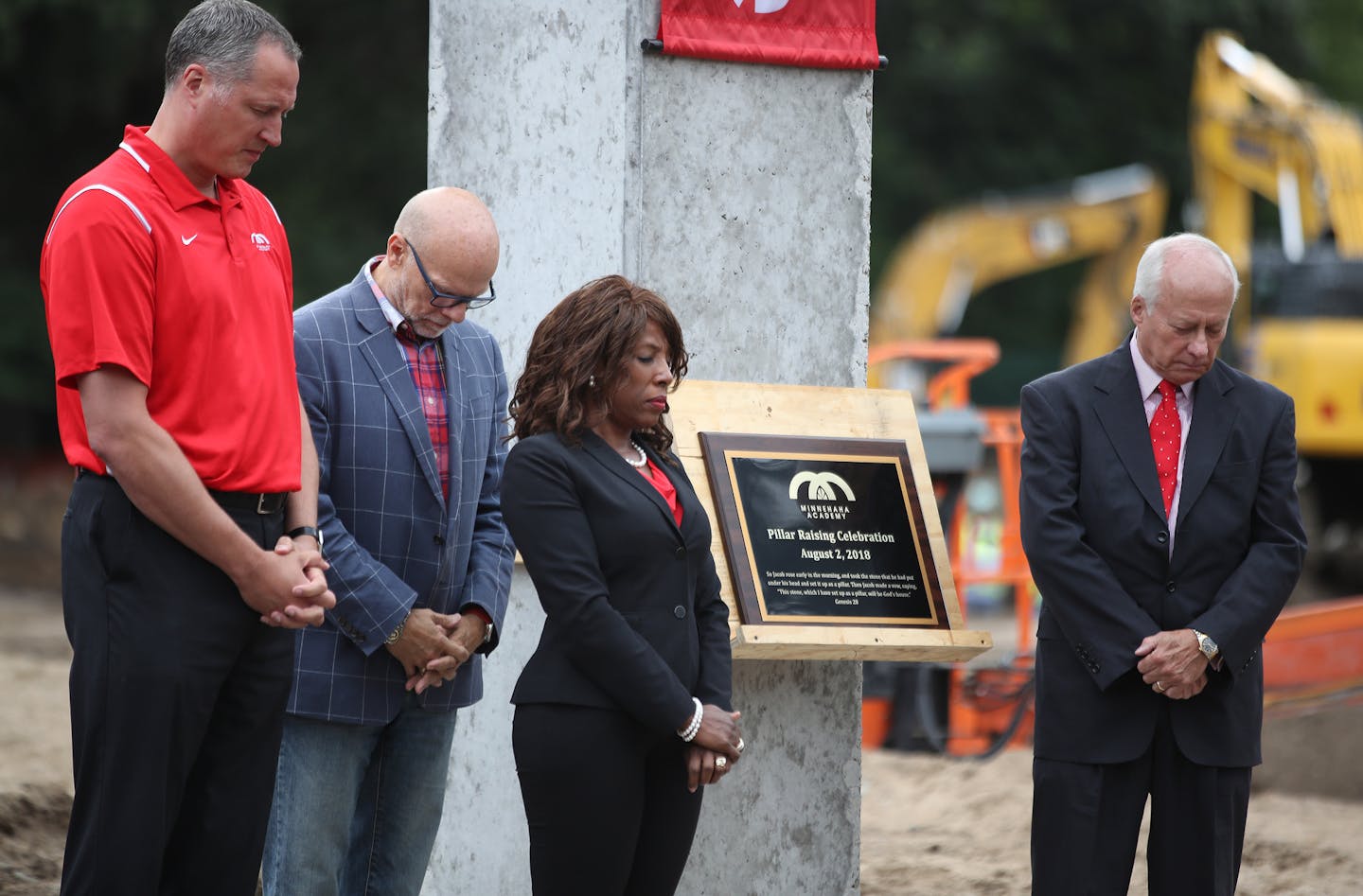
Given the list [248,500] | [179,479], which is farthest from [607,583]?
[179,479]

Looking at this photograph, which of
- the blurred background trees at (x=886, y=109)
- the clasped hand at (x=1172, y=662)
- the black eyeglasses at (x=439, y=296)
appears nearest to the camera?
the black eyeglasses at (x=439, y=296)

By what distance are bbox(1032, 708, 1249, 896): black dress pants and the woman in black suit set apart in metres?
0.99

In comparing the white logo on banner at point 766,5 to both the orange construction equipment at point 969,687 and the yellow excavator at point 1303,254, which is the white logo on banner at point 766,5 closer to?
the orange construction equipment at point 969,687

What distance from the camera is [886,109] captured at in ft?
89.6

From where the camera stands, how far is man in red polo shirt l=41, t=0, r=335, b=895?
319cm

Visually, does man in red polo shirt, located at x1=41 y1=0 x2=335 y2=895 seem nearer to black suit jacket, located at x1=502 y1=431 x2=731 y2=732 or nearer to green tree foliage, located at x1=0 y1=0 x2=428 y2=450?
black suit jacket, located at x1=502 y1=431 x2=731 y2=732

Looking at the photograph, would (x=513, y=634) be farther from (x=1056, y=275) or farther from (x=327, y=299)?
(x=1056, y=275)

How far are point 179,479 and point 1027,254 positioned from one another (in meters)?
18.6

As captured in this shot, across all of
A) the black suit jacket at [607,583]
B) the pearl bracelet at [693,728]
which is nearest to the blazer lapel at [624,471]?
the black suit jacket at [607,583]

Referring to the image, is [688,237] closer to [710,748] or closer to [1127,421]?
[1127,421]

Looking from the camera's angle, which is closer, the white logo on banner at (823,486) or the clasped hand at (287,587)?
the clasped hand at (287,587)

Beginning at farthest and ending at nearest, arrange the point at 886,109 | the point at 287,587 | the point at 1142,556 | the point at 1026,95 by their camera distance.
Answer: the point at 1026,95, the point at 886,109, the point at 1142,556, the point at 287,587

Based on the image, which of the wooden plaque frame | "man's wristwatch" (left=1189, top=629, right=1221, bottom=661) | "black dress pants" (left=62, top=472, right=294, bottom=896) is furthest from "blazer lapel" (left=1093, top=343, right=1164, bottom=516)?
"black dress pants" (left=62, top=472, right=294, bottom=896)

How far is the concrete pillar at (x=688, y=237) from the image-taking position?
4.93m
